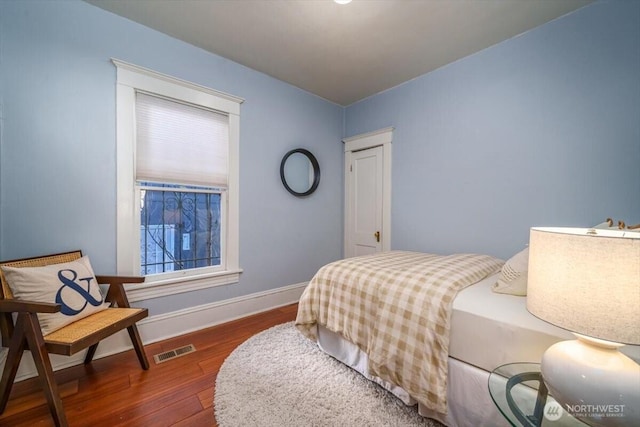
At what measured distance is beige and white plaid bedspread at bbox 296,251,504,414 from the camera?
1.29 metres

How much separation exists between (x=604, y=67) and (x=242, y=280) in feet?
11.8

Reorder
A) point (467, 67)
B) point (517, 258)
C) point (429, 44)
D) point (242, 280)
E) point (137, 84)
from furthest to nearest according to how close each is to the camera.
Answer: point (242, 280) → point (467, 67) → point (429, 44) → point (137, 84) → point (517, 258)

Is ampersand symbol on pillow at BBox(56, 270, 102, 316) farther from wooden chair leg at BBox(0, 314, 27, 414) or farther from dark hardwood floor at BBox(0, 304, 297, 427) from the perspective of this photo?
dark hardwood floor at BBox(0, 304, 297, 427)

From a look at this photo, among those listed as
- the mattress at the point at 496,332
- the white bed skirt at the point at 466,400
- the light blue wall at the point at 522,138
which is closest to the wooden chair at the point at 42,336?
the white bed skirt at the point at 466,400

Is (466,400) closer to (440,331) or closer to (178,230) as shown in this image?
(440,331)

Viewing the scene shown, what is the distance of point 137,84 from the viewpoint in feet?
6.78

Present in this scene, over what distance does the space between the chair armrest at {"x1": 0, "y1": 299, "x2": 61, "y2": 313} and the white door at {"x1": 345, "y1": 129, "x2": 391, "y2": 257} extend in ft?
9.69

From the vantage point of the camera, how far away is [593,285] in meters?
0.68

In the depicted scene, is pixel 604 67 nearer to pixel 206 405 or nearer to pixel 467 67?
pixel 467 67

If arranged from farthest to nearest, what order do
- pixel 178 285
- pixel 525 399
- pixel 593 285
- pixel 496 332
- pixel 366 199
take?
pixel 366 199, pixel 178 285, pixel 496 332, pixel 525 399, pixel 593 285

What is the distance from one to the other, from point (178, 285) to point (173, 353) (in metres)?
0.57

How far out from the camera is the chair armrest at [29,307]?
128 centimetres

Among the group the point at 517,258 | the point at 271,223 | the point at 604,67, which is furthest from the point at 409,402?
the point at 604,67

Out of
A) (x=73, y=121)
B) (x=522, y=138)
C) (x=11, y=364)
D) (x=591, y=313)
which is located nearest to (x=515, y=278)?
(x=591, y=313)
